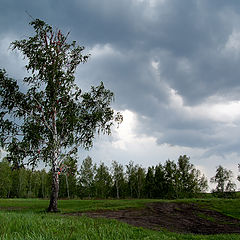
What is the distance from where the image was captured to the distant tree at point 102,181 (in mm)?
80438

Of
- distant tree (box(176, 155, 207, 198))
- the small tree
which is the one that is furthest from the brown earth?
distant tree (box(176, 155, 207, 198))

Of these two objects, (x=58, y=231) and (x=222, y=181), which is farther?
(x=222, y=181)

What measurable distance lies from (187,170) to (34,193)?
248 ft

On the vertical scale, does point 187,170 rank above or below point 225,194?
above

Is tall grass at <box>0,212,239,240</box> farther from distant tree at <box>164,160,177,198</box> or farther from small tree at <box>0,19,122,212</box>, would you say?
distant tree at <box>164,160,177,198</box>

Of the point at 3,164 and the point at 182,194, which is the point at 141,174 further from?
the point at 3,164

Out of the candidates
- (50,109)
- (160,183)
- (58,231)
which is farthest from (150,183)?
(58,231)

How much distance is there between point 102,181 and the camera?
8162 cm

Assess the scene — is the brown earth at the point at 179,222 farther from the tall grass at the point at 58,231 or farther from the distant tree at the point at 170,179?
the distant tree at the point at 170,179

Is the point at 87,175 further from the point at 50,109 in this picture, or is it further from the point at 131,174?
the point at 50,109

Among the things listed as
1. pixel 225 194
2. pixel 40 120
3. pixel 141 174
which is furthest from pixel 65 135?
pixel 225 194

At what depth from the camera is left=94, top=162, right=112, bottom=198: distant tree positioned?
8044cm

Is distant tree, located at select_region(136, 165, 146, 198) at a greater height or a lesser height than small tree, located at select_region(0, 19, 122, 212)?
lesser

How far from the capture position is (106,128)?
985 inches
